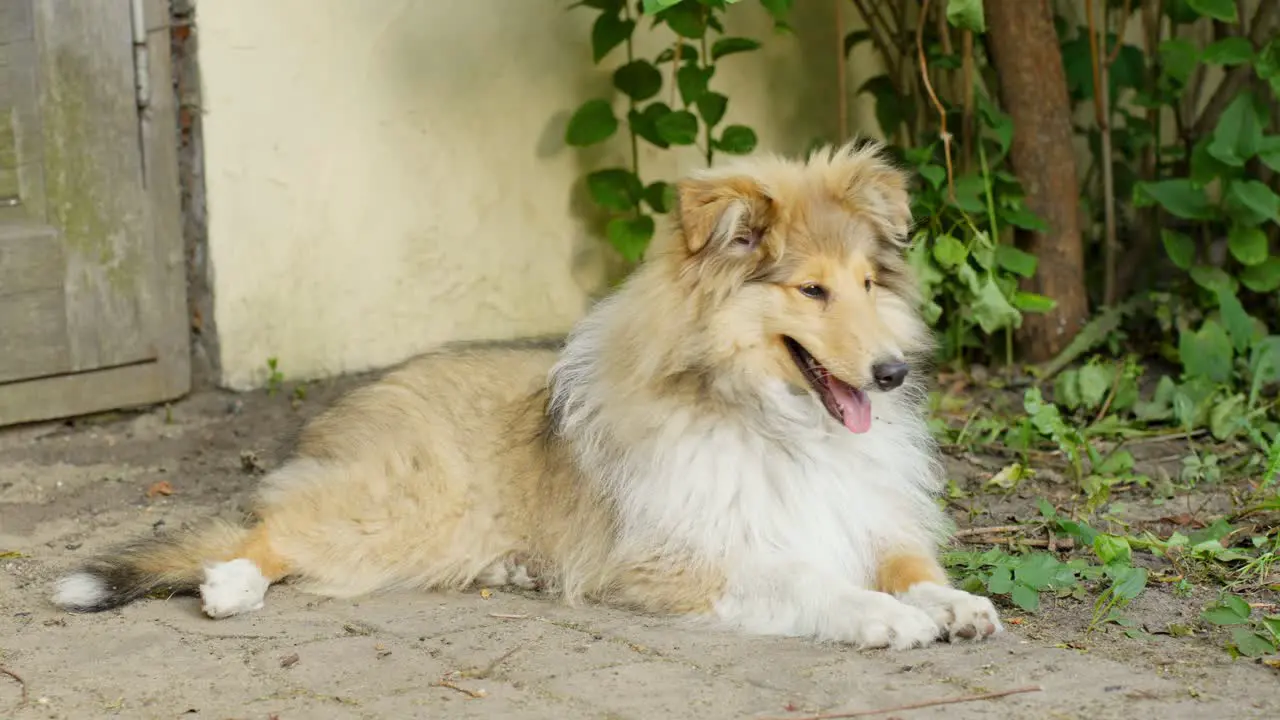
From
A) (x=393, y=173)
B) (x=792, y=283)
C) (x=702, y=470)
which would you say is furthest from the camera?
(x=393, y=173)

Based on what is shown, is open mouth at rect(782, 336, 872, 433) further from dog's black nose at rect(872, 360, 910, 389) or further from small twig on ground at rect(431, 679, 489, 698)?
small twig on ground at rect(431, 679, 489, 698)

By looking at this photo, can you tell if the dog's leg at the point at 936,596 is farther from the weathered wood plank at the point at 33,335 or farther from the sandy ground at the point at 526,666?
the weathered wood plank at the point at 33,335

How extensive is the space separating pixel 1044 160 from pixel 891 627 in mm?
3551

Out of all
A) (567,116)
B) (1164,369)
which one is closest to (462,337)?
(567,116)

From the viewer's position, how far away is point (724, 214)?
167 inches

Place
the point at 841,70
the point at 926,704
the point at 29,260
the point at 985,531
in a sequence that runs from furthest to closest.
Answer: the point at 841,70, the point at 29,260, the point at 985,531, the point at 926,704

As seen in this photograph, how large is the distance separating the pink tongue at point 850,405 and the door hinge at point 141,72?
3.31 meters

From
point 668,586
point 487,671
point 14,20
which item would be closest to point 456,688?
point 487,671

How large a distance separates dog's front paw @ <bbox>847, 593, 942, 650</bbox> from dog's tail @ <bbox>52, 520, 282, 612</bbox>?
177 cm

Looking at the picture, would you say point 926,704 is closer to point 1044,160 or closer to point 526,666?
point 526,666

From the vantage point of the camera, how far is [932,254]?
22.2ft

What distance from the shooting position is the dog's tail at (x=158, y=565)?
177 inches

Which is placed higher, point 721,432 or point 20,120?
point 20,120

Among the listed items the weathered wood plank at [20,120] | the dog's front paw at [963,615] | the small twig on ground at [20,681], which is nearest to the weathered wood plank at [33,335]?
the weathered wood plank at [20,120]
